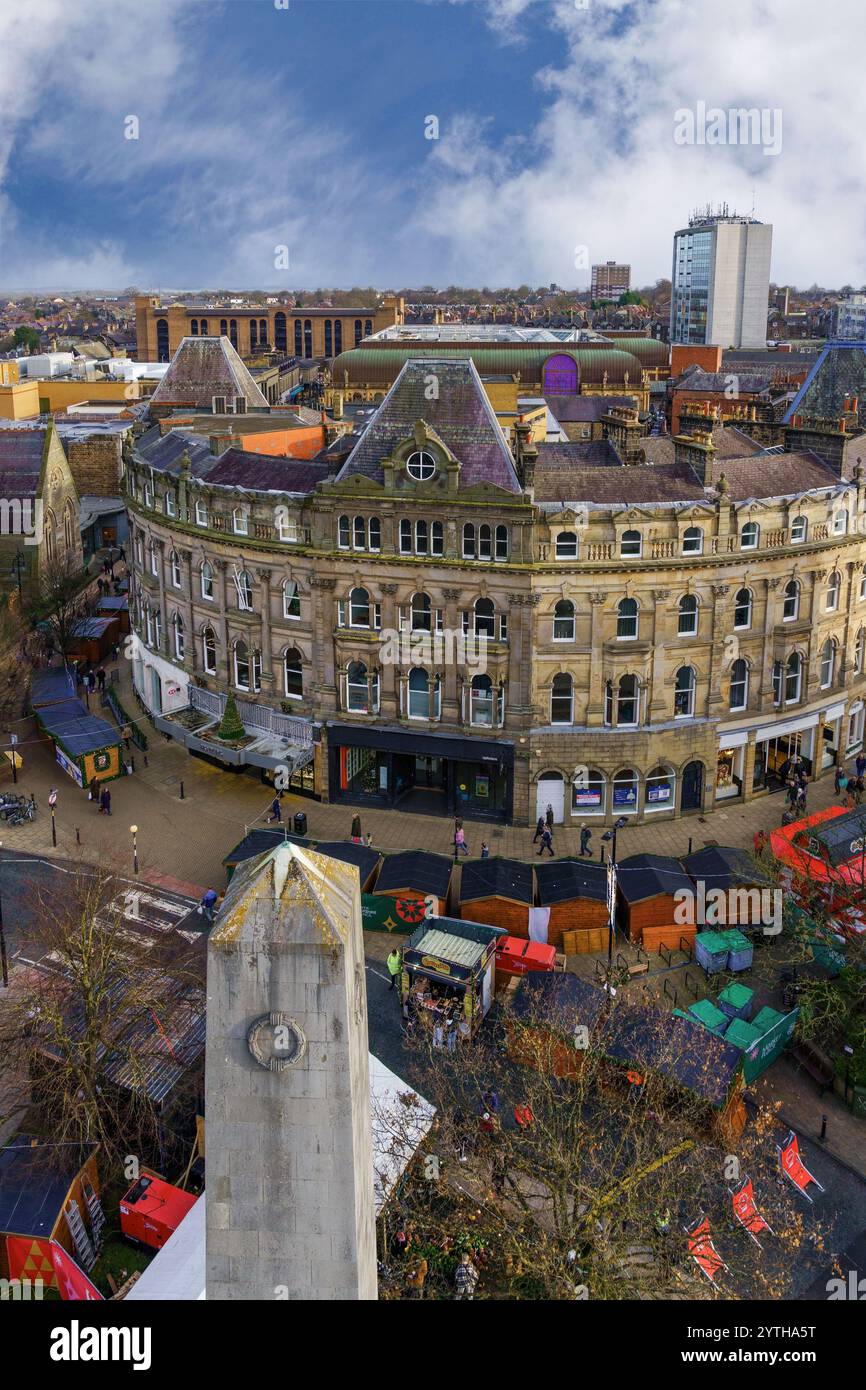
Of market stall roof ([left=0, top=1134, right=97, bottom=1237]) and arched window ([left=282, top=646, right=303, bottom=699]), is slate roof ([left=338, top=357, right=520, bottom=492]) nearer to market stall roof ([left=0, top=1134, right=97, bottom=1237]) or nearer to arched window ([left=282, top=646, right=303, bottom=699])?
arched window ([left=282, top=646, right=303, bottom=699])

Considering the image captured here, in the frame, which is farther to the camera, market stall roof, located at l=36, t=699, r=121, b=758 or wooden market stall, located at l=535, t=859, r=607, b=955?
market stall roof, located at l=36, t=699, r=121, b=758

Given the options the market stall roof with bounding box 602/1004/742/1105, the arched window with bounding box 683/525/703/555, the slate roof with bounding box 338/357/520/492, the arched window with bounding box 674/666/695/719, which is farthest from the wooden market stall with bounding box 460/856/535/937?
the slate roof with bounding box 338/357/520/492

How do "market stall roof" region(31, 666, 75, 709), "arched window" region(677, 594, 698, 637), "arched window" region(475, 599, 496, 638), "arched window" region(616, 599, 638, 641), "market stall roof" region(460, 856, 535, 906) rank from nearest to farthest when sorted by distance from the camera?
"market stall roof" region(460, 856, 535, 906)
"arched window" region(616, 599, 638, 641)
"arched window" region(475, 599, 496, 638)
"arched window" region(677, 594, 698, 637)
"market stall roof" region(31, 666, 75, 709)

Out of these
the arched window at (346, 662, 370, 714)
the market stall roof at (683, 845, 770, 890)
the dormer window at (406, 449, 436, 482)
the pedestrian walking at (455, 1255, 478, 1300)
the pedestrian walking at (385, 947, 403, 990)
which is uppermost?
the dormer window at (406, 449, 436, 482)

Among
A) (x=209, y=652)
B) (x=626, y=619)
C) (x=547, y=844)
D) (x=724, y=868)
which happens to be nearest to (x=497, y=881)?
(x=547, y=844)

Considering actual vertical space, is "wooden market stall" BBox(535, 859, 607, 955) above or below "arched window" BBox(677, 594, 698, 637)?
below

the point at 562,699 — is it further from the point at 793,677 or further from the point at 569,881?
the point at 793,677

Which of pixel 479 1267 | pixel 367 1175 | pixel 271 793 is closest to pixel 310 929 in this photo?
pixel 367 1175
